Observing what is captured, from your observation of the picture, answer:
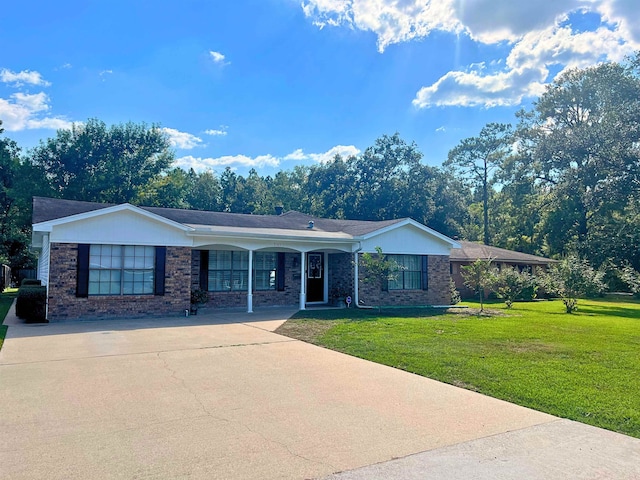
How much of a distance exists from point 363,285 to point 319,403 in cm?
1199

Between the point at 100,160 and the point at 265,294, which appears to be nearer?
the point at 265,294

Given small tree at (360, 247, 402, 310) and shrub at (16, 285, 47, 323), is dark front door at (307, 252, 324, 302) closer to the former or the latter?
small tree at (360, 247, 402, 310)

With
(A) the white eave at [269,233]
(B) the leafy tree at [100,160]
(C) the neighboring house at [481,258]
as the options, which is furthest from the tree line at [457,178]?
(A) the white eave at [269,233]

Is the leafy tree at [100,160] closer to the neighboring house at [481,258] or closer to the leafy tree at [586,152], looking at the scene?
the neighboring house at [481,258]

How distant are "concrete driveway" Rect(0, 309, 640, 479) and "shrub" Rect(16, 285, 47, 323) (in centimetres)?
473

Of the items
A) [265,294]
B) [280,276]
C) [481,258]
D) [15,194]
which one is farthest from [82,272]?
[15,194]

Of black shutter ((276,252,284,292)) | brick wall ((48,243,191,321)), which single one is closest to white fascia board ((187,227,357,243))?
brick wall ((48,243,191,321))

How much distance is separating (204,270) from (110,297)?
125 inches

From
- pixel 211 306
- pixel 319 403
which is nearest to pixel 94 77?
pixel 211 306

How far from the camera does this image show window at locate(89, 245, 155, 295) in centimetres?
1262

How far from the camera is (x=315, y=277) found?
59.7 feet

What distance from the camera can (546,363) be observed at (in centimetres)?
731

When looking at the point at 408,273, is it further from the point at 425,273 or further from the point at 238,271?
the point at 238,271

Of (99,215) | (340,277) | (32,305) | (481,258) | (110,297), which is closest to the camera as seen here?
(32,305)
